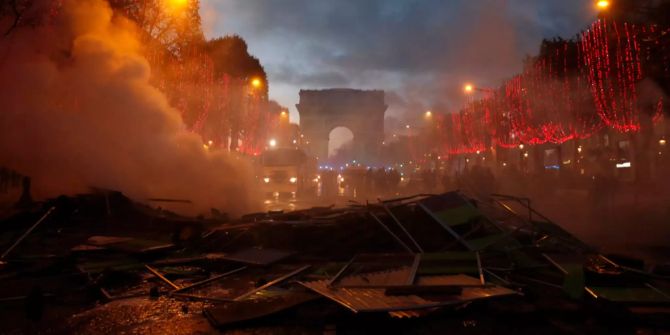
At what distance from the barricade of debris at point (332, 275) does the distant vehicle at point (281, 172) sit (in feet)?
45.8

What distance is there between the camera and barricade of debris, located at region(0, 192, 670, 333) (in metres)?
4.04

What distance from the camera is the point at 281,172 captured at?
23281 mm

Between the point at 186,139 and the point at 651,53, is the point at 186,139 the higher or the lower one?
the lower one

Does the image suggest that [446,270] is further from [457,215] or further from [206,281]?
[206,281]

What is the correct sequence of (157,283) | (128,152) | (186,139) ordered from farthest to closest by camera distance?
1. (186,139)
2. (128,152)
3. (157,283)

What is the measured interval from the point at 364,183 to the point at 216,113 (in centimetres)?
1368

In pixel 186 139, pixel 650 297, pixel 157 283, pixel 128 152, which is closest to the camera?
pixel 650 297

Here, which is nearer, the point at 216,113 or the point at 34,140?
the point at 34,140

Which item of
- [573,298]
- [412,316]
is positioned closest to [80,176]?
[412,316]

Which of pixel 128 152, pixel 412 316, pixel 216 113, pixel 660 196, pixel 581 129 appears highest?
pixel 216 113

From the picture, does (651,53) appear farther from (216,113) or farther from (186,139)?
(216,113)

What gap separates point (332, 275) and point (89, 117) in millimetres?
8853

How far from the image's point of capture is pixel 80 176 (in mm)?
10914

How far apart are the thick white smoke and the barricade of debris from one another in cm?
239
